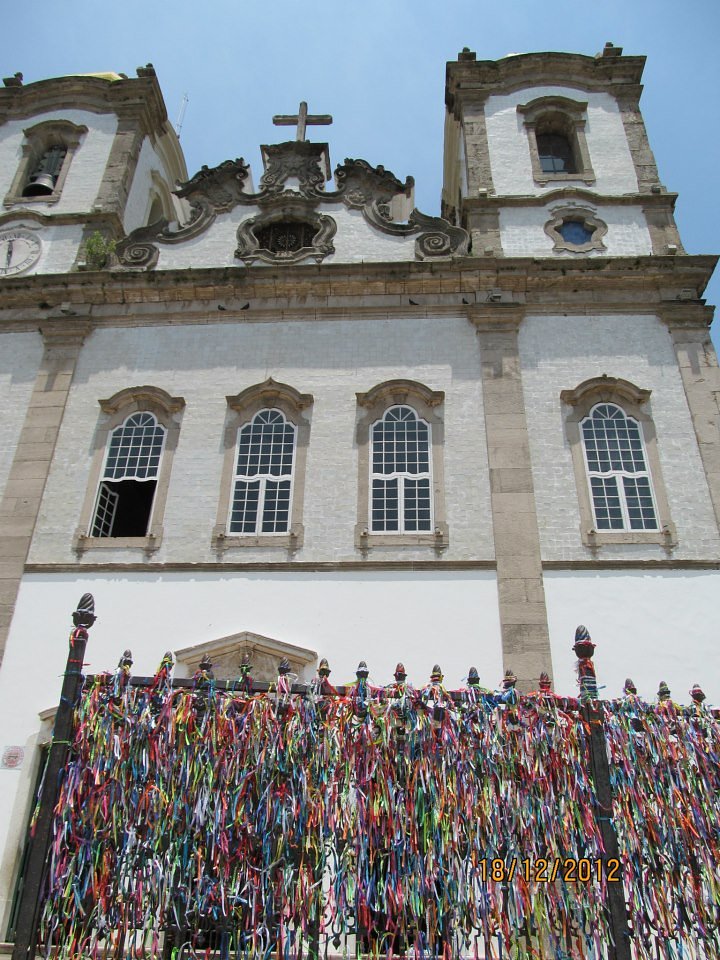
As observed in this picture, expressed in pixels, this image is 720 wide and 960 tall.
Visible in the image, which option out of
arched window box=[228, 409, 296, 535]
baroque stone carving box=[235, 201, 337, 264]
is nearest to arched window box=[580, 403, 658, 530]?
arched window box=[228, 409, 296, 535]

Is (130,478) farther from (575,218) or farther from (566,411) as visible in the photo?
(575,218)

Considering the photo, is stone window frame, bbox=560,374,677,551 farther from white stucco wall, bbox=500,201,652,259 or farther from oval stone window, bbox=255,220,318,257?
oval stone window, bbox=255,220,318,257

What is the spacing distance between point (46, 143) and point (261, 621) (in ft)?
43.6

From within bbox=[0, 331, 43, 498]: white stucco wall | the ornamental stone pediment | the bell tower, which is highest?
the bell tower

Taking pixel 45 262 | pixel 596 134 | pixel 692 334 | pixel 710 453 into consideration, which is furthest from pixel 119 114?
pixel 710 453

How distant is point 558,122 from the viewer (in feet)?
58.5

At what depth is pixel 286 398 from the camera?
13758 millimetres

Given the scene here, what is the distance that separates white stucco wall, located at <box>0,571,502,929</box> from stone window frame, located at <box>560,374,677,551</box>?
6.15ft

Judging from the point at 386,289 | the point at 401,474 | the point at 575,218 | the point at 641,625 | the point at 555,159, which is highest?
the point at 555,159

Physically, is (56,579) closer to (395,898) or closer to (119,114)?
(395,898)

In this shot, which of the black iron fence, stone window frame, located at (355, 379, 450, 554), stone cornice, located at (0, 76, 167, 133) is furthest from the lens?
stone cornice, located at (0, 76, 167, 133)

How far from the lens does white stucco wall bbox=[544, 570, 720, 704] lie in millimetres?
10922

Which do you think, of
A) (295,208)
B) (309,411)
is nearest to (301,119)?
(295,208)

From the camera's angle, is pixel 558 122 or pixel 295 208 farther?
pixel 558 122
